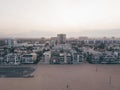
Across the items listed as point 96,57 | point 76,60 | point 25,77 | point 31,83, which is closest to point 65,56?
point 76,60

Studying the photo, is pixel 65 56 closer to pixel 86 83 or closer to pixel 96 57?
pixel 96 57

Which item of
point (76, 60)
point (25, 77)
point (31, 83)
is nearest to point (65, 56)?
point (76, 60)

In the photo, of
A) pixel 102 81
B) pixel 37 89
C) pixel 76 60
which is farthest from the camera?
pixel 76 60

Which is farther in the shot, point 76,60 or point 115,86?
point 76,60

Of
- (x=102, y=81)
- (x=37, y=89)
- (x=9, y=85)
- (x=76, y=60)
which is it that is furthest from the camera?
(x=76, y=60)

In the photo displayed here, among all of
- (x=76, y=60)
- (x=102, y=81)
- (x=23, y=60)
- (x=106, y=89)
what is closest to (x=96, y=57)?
(x=76, y=60)

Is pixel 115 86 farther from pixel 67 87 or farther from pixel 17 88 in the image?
pixel 17 88

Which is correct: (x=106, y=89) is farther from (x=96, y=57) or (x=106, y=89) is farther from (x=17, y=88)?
(x=96, y=57)

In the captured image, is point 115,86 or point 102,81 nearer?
point 115,86

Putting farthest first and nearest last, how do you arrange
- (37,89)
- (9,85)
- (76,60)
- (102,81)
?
(76,60), (102,81), (9,85), (37,89)
